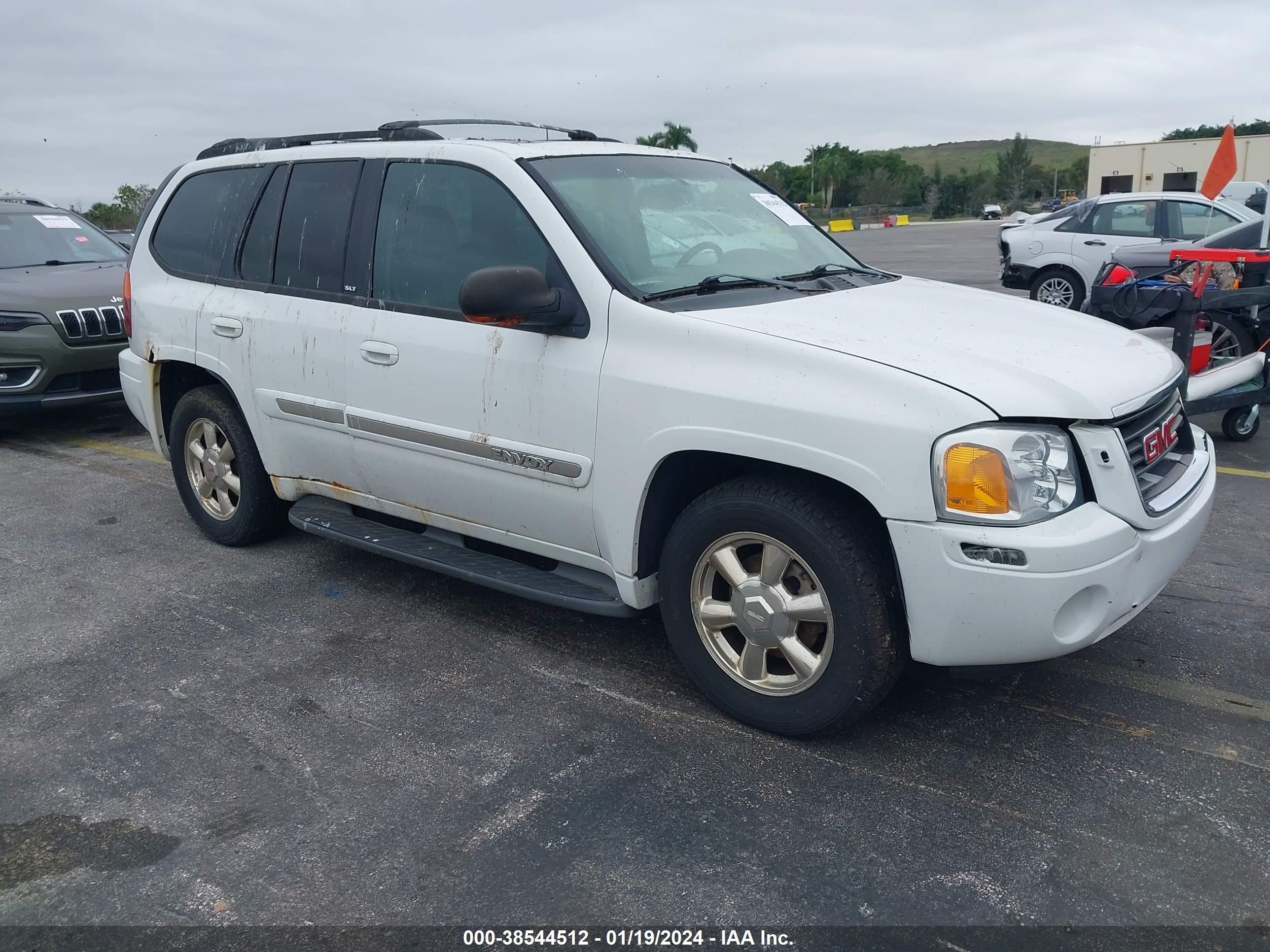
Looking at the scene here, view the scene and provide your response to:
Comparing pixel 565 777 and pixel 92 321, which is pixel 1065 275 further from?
pixel 565 777

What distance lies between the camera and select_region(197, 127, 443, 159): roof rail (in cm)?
431

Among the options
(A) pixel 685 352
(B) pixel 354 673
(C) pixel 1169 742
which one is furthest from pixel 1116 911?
(B) pixel 354 673

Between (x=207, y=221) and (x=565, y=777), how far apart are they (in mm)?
3332

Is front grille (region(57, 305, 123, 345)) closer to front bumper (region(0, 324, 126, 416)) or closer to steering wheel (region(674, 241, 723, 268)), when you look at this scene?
front bumper (region(0, 324, 126, 416))

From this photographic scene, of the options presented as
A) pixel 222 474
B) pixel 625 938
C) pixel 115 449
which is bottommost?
pixel 625 938

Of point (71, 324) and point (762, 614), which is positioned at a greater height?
point (71, 324)

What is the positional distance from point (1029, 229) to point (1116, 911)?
12843 mm

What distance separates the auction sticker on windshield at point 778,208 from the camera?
174 inches

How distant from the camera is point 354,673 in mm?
3930

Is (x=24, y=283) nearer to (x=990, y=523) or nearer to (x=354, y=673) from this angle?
(x=354, y=673)

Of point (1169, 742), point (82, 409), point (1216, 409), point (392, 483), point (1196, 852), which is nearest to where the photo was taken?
point (1196, 852)

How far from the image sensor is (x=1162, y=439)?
131 inches

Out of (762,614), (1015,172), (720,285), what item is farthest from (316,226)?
(1015,172)

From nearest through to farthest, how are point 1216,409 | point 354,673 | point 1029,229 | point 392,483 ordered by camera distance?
1. point 354,673
2. point 392,483
3. point 1216,409
4. point 1029,229
